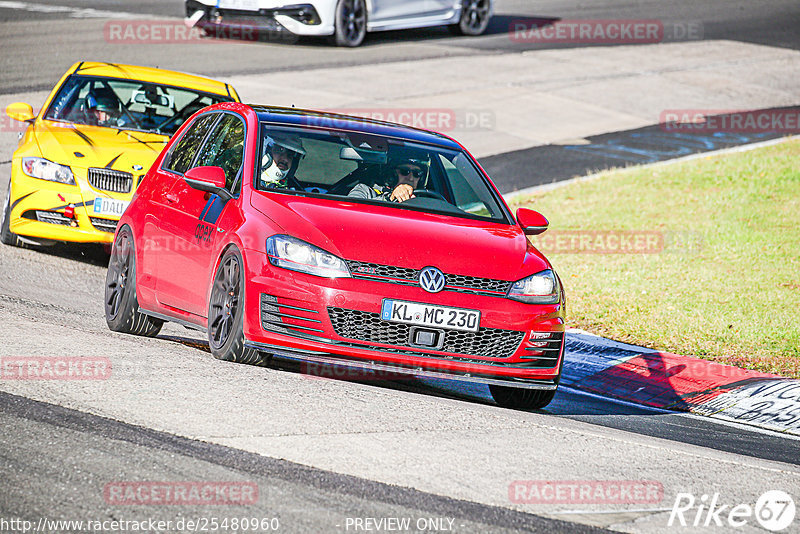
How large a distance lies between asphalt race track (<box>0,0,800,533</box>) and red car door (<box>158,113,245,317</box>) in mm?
377

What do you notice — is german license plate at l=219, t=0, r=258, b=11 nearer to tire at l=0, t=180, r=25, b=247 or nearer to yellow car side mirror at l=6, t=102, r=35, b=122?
yellow car side mirror at l=6, t=102, r=35, b=122

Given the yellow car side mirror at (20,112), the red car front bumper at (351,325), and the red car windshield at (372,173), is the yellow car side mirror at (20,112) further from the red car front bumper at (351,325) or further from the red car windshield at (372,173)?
the red car front bumper at (351,325)

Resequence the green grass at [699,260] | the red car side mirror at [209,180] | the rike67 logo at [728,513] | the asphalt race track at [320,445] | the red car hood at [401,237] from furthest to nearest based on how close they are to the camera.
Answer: the green grass at [699,260] < the red car side mirror at [209,180] < the red car hood at [401,237] < the rike67 logo at [728,513] < the asphalt race track at [320,445]

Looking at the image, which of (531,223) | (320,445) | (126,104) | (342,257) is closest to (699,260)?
(531,223)

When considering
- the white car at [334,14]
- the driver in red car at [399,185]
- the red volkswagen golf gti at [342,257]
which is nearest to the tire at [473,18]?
the white car at [334,14]

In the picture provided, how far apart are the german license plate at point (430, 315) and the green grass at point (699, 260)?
3.75 metres

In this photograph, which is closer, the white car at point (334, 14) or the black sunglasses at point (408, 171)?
the black sunglasses at point (408, 171)

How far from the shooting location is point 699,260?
13.5 m

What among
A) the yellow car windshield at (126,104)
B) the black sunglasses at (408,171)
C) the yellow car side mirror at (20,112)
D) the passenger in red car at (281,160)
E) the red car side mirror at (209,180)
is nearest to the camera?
the red car side mirror at (209,180)

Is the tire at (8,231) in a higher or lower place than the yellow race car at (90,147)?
lower

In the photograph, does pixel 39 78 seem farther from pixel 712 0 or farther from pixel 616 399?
pixel 712 0

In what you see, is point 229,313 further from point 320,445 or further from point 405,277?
point 320,445

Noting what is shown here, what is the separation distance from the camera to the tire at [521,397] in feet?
26.3

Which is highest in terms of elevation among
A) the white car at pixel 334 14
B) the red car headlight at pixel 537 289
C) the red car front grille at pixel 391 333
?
the red car headlight at pixel 537 289
